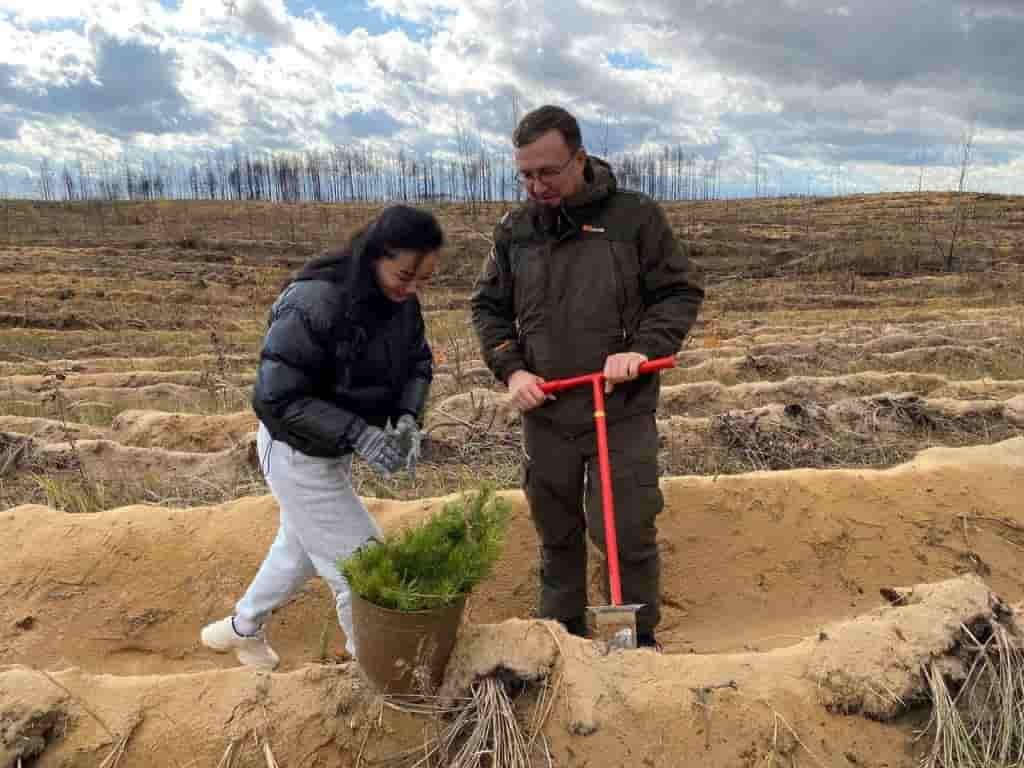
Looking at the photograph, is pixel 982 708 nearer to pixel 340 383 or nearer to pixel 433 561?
pixel 433 561

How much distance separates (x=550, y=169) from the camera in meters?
2.85

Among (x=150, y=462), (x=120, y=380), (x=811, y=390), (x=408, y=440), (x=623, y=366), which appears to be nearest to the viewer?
(x=408, y=440)

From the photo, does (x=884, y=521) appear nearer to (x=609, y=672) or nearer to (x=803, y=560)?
(x=803, y=560)

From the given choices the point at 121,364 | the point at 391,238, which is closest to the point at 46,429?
the point at 121,364

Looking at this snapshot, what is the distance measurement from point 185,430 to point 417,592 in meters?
5.49

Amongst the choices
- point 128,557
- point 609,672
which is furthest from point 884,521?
point 128,557

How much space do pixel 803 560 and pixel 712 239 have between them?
998 inches

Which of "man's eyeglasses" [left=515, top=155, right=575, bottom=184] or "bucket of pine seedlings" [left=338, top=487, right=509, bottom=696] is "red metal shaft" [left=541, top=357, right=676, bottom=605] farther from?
"man's eyeglasses" [left=515, top=155, right=575, bottom=184]

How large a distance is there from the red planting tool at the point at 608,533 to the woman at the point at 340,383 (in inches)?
21.8

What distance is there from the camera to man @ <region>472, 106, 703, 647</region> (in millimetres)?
2930

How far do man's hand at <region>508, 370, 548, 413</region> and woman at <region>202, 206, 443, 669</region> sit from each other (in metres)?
0.32

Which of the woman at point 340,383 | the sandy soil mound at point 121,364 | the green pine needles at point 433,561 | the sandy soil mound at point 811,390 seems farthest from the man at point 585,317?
the sandy soil mound at point 121,364

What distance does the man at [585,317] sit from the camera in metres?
2.93

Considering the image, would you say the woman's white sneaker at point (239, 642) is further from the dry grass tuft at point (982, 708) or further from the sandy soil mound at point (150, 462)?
the sandy soil mound at point (150, 462)
